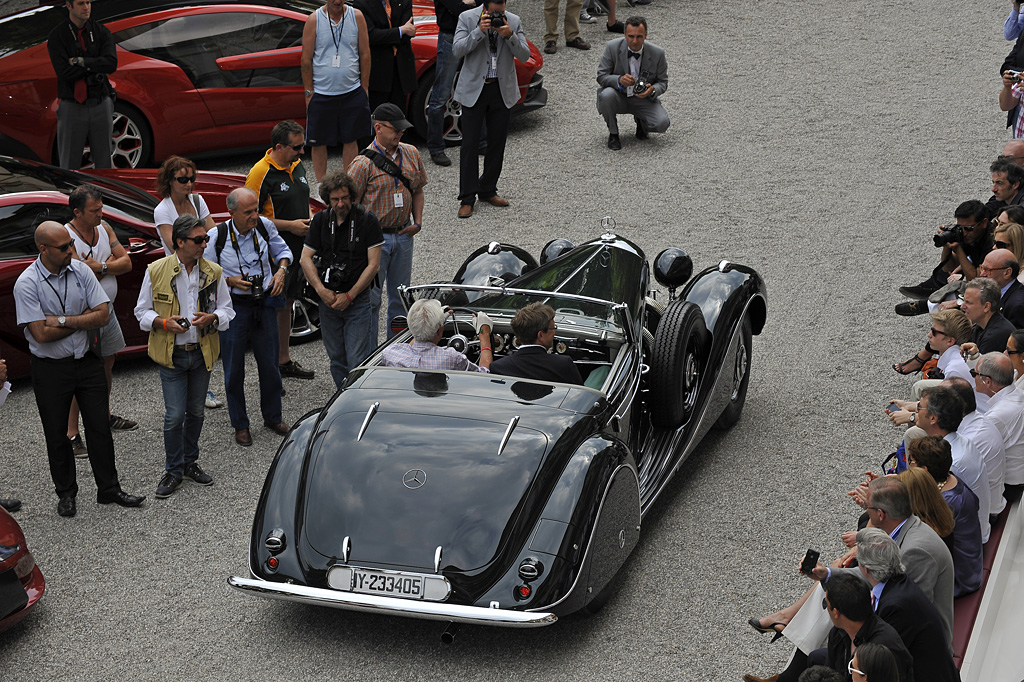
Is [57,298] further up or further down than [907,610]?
further up

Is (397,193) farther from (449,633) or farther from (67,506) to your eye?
(449,633)

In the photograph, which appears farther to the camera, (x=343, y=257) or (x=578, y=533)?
(x=343, y=257)

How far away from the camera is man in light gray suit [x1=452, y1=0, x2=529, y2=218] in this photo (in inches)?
438

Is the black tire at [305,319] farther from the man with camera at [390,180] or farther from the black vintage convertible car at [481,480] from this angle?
the black vintage convertible car at [481,480]

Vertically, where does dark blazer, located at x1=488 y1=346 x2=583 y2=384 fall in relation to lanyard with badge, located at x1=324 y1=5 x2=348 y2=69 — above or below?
below

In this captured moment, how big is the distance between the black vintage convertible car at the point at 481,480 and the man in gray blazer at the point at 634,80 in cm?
618

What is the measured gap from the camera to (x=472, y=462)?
228 inches

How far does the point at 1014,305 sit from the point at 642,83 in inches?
239

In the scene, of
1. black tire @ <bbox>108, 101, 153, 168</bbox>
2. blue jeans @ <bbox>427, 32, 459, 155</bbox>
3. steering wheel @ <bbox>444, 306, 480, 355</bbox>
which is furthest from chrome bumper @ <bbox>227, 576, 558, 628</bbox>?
blue jeans @ <bbox>427, 32, 459, 155</bbox>

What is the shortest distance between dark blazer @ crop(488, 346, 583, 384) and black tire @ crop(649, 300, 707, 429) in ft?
2.50

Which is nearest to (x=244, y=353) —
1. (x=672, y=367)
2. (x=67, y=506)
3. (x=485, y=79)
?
(x=67, y=506)

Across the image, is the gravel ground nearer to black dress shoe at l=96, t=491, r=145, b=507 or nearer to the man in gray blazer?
black dress shoe at l=96, t=491, r=145, b=507

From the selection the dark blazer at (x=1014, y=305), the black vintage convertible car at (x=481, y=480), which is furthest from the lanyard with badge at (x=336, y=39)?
the dark blazer at (x=1014, y=305)

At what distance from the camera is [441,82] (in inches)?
489
